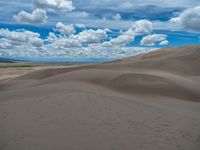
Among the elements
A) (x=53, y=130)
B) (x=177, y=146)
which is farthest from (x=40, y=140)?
(x=177, y=146)

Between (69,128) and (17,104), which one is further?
(17,104)

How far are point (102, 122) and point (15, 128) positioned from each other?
244 centimetres

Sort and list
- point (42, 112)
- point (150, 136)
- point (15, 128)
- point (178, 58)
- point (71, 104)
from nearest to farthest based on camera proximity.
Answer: point (150, 136) → point (15, 128) → point (42, 112) → point (71, 104) → point (178, 58)

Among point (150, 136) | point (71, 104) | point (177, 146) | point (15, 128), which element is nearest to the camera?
point (177, 146)

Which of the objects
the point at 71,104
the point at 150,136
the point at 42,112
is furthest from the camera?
the point at 71,104

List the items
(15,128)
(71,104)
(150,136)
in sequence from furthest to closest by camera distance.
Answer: (71,104)
(15,128)
(150,136)

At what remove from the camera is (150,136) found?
20.4 feet

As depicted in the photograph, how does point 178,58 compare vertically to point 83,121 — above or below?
above

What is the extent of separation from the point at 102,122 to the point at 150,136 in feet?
4.92

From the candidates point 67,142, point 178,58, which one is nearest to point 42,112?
point 67,142

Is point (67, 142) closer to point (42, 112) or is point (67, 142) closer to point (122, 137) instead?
point (122, 137)

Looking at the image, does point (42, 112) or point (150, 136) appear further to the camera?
point (42, 112)

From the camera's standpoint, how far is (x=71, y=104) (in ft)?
28.2

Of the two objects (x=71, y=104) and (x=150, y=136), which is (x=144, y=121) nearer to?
(x=150, y=136)
